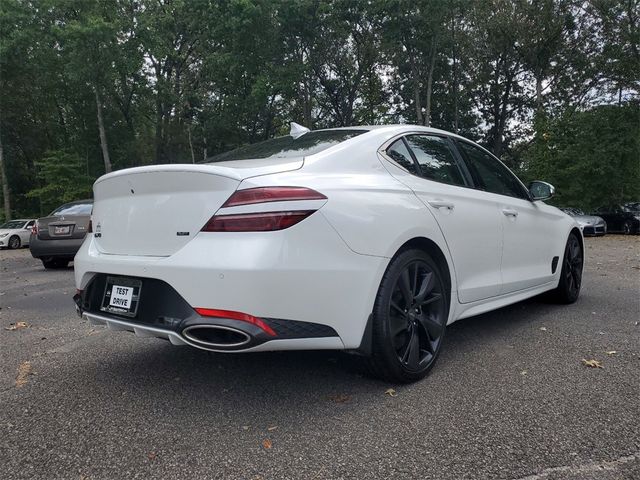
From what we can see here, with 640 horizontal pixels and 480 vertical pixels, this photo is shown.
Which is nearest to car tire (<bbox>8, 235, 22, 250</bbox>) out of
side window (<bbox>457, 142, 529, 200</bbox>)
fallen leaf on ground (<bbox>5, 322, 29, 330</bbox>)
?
fallen leaf on ground (<bbox>5, 322, 29, 330</bbox>)

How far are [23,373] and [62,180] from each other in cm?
2819

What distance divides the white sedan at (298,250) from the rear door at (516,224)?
1.43ft

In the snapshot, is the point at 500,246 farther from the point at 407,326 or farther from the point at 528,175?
the point at 528,175

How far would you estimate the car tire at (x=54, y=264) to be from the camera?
1013 cm

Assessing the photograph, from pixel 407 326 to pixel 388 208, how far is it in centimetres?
67

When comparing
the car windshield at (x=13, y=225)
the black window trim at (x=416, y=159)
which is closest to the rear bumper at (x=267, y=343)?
the black window trim at (x=416, y=159)

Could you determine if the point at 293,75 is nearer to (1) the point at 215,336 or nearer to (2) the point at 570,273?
(2) the point at 570,273

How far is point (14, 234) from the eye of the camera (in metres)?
20.0

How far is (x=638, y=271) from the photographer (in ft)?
24.4

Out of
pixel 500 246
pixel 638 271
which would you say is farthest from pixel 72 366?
pixel 638 271

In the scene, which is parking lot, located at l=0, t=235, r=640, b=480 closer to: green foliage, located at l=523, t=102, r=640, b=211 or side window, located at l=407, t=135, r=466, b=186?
side window, located at l=407, t=135, r=466, b=186

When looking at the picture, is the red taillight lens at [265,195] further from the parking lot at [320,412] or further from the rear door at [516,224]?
the rear door at [516,224]

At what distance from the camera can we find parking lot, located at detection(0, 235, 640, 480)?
1955mm

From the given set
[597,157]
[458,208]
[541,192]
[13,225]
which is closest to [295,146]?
[458,208]
